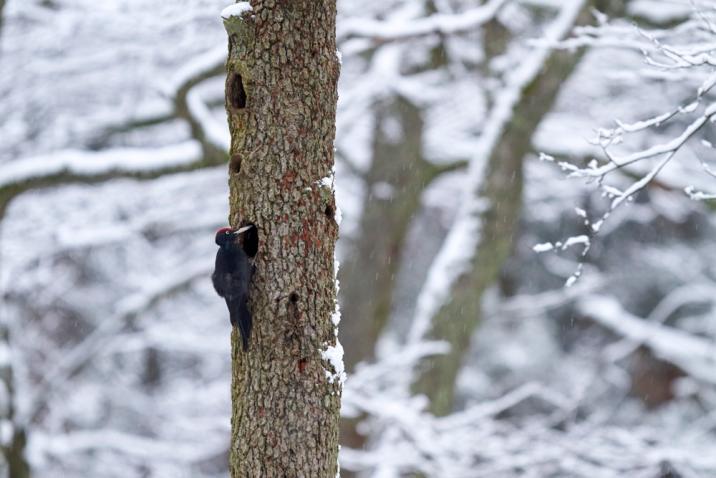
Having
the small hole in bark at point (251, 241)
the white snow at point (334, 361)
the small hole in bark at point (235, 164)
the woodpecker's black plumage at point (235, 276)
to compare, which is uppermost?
the small hole in bark at point (235, 164)

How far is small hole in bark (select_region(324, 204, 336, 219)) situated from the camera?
11.0 feet

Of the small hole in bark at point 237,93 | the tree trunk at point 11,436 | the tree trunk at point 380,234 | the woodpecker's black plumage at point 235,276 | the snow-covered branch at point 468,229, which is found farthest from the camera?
the tree trunk at point 380,234

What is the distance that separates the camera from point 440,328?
A: 7.90 metres

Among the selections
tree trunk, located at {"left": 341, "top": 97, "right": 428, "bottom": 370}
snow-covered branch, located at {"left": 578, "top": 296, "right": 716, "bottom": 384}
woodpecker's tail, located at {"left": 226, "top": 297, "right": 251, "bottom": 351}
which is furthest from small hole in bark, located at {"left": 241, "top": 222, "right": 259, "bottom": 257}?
snow-covered branch, located at {"left": 578, "top": 296, "right": 716, "bottom": 384}

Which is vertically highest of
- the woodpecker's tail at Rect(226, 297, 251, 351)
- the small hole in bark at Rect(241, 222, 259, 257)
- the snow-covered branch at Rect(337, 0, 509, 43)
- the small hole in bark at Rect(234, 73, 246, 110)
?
the snow-covered branch at Rect(337, 0, 509, 43)

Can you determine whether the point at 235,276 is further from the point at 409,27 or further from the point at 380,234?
the point at 380,234

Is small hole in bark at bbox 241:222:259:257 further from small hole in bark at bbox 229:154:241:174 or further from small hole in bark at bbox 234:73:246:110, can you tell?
small hole in bark at bbox 234:73:246:110

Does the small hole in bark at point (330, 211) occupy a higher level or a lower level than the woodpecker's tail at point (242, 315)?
higher

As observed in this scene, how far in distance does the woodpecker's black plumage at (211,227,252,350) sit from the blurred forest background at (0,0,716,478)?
2373 millimetres

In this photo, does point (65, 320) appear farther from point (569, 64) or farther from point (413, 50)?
point (569, 64)

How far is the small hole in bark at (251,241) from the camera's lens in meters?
3.30

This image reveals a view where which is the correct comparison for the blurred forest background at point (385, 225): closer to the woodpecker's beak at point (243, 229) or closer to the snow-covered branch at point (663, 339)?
the snow-covered branch at point (663, 339)

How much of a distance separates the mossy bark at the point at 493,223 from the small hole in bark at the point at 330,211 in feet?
14.9

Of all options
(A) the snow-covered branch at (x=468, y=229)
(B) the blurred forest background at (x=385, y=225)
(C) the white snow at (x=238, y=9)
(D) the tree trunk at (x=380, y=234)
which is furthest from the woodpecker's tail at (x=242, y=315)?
(D) the tree trunk at (x=380, y=234)
